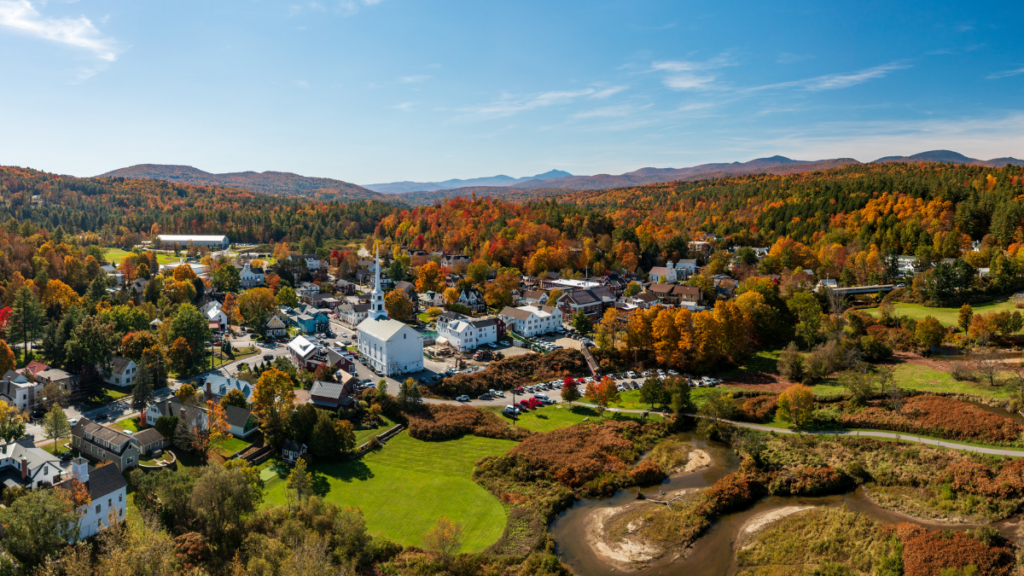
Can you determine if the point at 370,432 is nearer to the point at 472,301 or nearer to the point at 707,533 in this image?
the point at 707,533

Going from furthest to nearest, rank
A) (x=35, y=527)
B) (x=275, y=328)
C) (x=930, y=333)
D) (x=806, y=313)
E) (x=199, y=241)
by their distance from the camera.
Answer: (x=199, y=241) < (x=275, y=328) < (x=806, y=313) < (x=930, y=333) < (x=35, y=527)

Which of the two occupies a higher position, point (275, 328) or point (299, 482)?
point (275, 328)

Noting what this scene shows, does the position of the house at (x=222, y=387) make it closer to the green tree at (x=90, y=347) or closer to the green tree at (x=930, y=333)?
the green tree at (x=90, y=347)

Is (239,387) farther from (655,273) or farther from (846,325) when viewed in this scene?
(655,273)

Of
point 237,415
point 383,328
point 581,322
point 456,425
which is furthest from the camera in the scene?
point 581,322

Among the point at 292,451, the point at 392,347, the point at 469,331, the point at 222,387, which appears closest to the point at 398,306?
the point at 469,331

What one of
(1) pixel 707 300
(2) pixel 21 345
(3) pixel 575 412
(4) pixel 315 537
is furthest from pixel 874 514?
(2) pixel 21 345

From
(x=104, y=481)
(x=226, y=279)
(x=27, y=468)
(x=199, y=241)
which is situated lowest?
(x=27, y=468)
